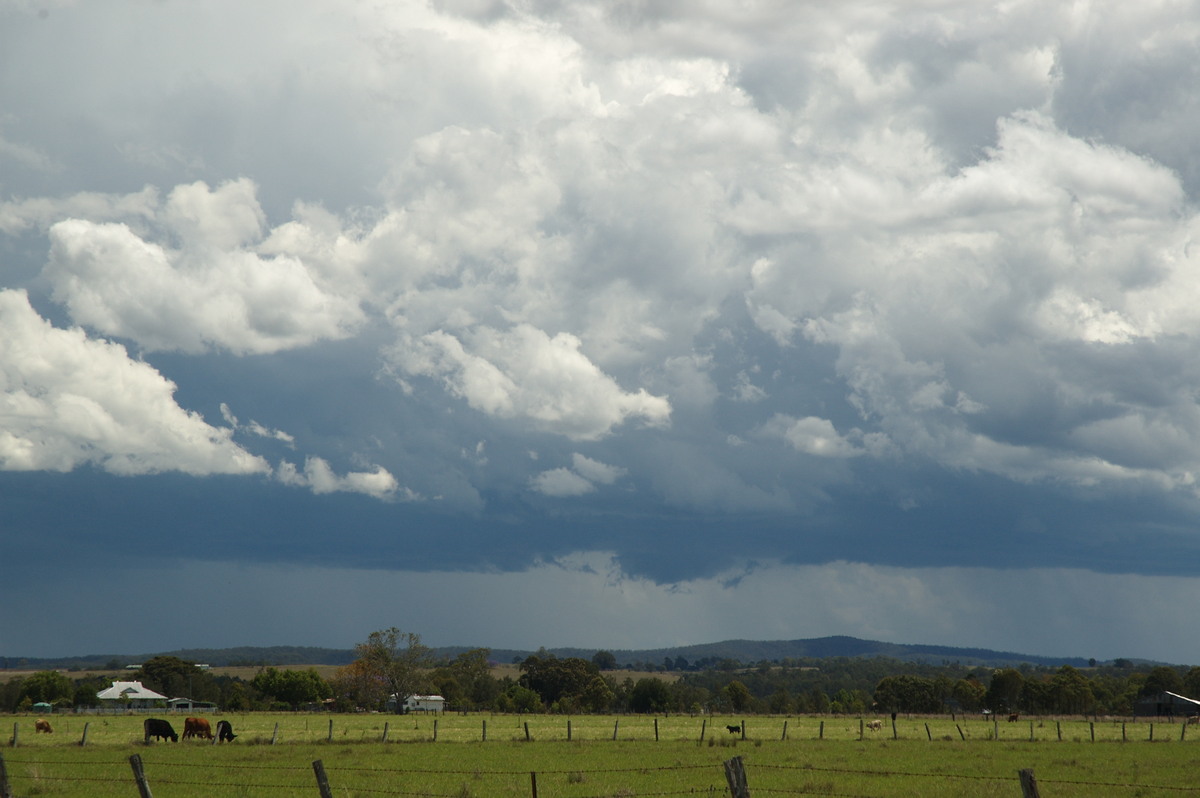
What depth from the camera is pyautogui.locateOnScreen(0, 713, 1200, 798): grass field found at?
1326 inches

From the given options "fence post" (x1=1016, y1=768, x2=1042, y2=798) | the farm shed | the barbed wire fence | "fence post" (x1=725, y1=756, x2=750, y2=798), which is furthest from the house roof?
"fence post" (x1=1016, y1=768, x2=1042, y2=798)

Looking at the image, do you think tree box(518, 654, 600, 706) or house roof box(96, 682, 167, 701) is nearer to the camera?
house roof box(96, 682, 167, 701)

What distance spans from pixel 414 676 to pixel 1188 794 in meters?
122

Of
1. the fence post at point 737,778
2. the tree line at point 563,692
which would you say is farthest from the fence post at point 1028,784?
the tree line at point 563,692

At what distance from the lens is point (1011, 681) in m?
151

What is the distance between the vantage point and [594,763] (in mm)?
44750

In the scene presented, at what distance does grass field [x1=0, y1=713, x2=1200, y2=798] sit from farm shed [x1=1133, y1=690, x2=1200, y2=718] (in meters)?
63.1

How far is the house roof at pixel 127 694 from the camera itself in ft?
481

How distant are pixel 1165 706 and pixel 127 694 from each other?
137184 millimetres

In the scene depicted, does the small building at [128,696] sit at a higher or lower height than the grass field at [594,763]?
lower

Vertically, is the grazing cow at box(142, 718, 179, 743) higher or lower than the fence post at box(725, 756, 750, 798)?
lower

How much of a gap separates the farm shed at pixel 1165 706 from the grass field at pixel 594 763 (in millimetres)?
63085

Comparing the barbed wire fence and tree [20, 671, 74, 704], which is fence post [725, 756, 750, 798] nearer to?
the barbed wire fence

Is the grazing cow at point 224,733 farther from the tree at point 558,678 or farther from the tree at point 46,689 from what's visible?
the tree at point 46,689
